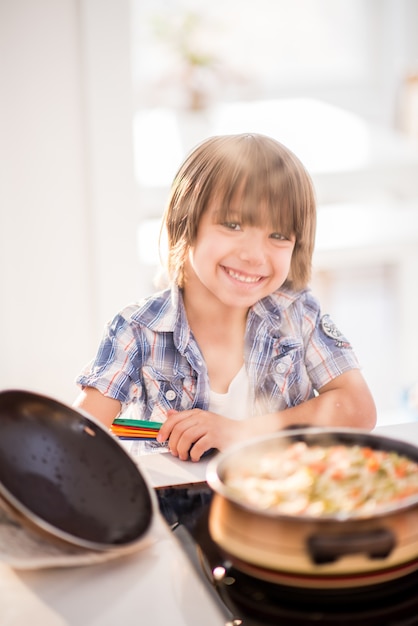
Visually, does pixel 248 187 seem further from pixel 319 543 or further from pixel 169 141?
pixel 169 141

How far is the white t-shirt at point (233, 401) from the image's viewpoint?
1125 millimetres

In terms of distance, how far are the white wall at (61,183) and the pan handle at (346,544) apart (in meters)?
1.39

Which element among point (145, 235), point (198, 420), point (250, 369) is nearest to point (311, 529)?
point (198, 420)

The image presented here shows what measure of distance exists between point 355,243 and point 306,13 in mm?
1267

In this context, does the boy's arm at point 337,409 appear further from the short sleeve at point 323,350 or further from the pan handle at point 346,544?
the pan handle at point 346,544

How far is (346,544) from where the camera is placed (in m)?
0.61

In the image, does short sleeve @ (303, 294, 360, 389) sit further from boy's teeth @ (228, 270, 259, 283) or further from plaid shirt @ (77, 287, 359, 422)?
boy's teeth @ (228, 270, 259, 283)

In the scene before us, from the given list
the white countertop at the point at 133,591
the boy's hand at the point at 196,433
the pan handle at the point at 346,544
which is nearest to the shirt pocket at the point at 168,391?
the boy's hand at the point at 196,433

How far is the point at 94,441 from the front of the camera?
796 mm

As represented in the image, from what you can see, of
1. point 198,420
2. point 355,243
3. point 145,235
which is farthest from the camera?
point 355,243

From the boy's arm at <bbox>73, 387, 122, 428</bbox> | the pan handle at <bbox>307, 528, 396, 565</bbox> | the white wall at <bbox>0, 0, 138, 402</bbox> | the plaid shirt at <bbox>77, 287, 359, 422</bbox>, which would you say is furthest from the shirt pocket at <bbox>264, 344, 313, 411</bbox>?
the white wall at <bbox>0, 0, 138, 402</bbox>

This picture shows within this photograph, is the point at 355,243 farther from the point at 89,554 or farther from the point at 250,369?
the point at 89,554

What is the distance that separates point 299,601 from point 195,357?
0.51 meters

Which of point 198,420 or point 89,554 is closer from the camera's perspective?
point 89,554
